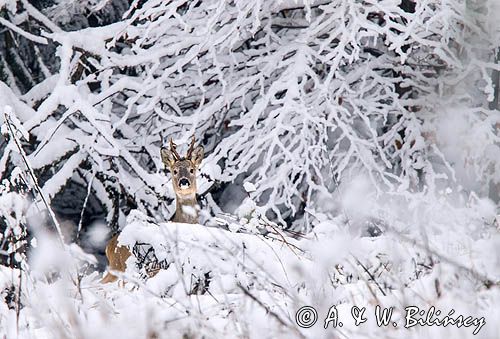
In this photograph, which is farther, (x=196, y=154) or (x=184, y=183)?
(x=196, y=154)

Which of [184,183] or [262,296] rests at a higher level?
[262,296]

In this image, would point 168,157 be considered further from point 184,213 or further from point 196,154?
point 184,213

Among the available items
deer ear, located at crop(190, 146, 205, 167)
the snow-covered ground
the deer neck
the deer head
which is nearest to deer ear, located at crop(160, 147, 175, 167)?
the deer head

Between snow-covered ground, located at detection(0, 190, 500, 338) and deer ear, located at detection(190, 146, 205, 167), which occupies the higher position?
snow-covered ground, located at detection(0, 190, 500, 338)

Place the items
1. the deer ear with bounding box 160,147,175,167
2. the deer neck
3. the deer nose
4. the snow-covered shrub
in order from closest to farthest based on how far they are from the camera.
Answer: the deer neck, the deer nose, the deer ear with bounding box 160,147,175,167, the snow-covered shrub

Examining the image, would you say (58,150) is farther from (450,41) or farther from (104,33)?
(450,41)

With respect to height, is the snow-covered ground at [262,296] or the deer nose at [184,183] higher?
the snow-covered ground at [262,296]

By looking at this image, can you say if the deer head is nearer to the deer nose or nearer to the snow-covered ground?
the deer nose

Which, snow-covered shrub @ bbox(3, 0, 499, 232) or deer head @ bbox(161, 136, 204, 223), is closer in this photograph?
deer head @ bbox(161, 136, 204, 223)

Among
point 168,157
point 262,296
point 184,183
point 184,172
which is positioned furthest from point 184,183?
point 262,296

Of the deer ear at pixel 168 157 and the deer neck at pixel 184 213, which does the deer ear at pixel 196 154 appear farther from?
the deer neck at pixel 184 213

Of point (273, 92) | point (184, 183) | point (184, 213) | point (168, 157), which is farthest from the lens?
point (273, 92)

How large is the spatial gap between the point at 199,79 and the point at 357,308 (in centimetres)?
567

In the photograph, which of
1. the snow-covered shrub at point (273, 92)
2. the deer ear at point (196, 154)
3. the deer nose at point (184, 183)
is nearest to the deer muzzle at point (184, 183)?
the deer nose at point (184, 183)
